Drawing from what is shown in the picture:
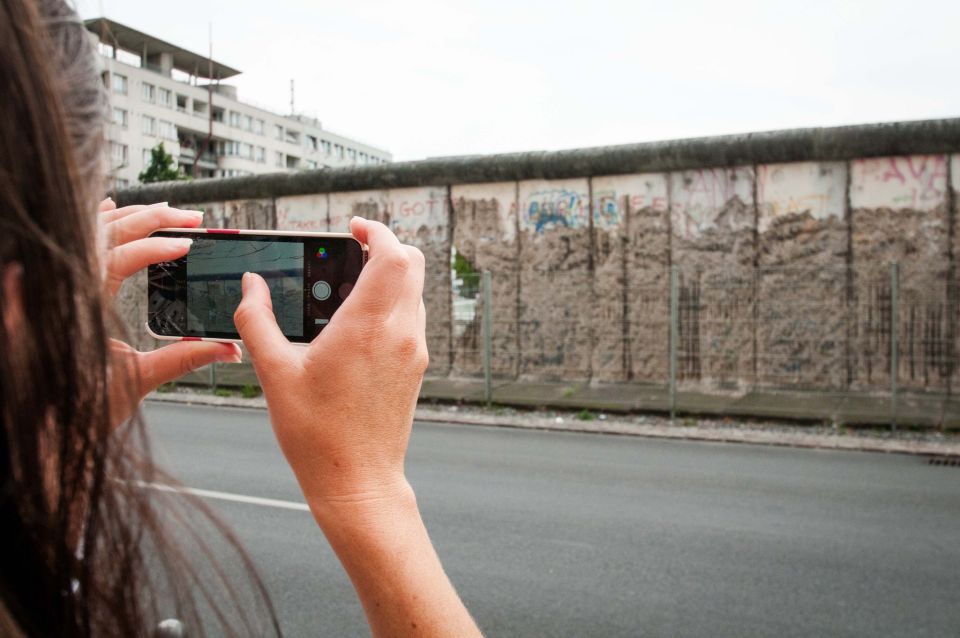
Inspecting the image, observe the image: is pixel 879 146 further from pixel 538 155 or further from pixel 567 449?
pixel 567 449

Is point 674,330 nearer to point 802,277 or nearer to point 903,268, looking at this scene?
point 802,277

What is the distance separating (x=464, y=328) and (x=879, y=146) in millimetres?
5591

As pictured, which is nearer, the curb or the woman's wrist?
the woman's wrist

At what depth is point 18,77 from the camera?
607mm

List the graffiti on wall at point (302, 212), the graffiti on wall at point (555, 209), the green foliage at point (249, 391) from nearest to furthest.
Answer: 1. the graffiti on wall at point (555, 209)
2. the green foliage at point (249, 391)
3. the graffiti on wall at point (302, 212)

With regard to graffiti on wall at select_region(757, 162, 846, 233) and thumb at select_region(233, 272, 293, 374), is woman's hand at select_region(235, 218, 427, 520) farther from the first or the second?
graffiti on wall at select_region(757, 162, 846, 233)

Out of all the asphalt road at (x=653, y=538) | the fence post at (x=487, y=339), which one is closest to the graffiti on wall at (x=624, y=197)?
the fence post at (x=487, y=339)

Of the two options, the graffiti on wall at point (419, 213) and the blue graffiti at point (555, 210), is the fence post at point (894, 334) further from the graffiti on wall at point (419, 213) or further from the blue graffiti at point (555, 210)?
→ the graffiti on wall at point (419, 213)

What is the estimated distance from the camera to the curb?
8.14m

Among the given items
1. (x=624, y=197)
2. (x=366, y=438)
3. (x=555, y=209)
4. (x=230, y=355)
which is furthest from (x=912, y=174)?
(x=366, y=438)

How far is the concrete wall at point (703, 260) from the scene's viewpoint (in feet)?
31.4

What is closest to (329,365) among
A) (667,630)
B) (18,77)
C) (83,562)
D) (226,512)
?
(83,562)

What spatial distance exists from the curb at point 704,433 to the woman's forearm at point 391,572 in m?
8.14

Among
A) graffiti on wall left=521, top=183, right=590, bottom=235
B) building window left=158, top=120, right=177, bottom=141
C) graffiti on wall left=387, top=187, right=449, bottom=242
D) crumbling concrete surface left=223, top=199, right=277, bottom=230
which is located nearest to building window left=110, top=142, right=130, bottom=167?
graffiti on wall left=521, top=183, right=590, bottom=235
